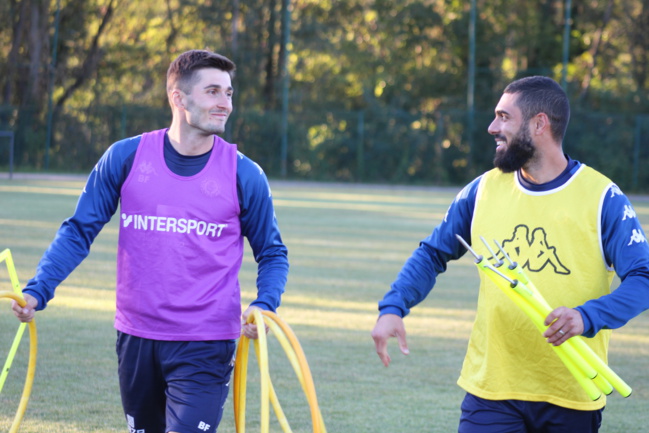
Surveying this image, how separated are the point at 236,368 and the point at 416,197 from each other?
26.7 meters

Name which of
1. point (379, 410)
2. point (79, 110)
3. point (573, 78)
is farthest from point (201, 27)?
point (379, 410)

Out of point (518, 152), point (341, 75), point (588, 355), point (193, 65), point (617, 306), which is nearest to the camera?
point (588, 355)

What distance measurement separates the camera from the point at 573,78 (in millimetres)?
42656

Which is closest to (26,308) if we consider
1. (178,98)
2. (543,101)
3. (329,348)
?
(178,98)

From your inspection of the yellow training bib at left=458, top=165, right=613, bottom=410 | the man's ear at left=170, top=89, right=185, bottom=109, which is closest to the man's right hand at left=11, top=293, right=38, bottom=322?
the man's ear at left=170, top=89, right=185, bottom=109

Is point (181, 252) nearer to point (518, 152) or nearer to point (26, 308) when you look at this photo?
point (26, 308)

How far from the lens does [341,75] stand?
45312 millimetres

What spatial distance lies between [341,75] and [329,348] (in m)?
37.6

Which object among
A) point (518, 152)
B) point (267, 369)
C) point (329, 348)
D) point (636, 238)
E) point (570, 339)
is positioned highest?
point (518, 152)

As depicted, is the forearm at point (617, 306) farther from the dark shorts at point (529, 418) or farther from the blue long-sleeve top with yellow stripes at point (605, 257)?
the dark shorts at point (529, 418)

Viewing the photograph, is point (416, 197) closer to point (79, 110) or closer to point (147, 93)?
point (79, 110)

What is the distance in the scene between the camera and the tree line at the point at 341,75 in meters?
36.8

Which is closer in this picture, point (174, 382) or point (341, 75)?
point (174, 382)

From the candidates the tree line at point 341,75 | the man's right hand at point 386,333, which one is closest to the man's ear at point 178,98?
the man's right hand at point 386,333
